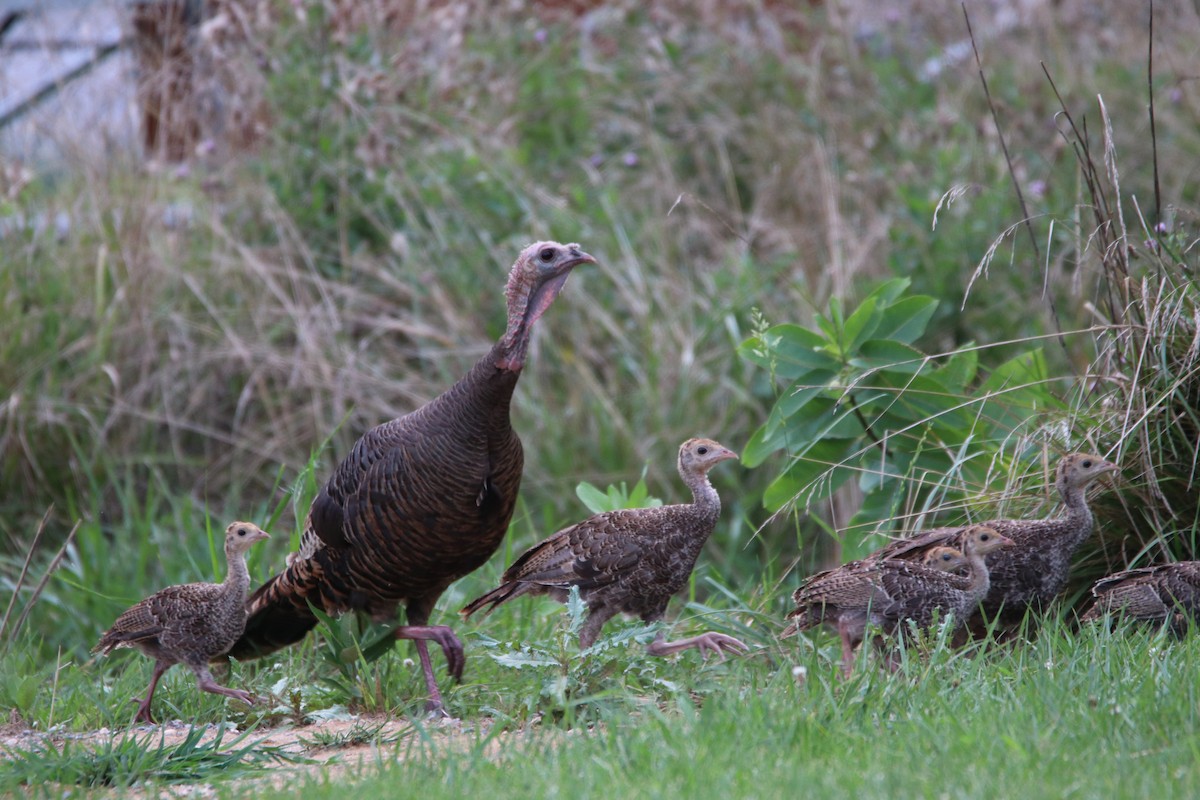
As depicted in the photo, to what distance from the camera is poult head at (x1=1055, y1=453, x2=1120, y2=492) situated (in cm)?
471

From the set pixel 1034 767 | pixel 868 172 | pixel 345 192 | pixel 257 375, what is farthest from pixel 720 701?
pixel 868 172

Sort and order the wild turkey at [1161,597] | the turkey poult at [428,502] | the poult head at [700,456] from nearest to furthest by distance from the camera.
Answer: the wild turkey at [1161,597]
the turkey poult at [428,502]
the poult head at [700,456]

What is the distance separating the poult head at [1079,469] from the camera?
15.4 ft

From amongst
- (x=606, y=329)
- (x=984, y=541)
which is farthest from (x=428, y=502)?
(x=606, y=329)

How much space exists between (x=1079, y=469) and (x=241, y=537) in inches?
117

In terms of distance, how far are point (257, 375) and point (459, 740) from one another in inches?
170

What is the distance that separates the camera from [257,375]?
802 cm

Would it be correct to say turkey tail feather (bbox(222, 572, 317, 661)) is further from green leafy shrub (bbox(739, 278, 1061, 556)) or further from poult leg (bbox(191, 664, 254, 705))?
green leafy shrub (bbox(739, 278, 1061, 556))

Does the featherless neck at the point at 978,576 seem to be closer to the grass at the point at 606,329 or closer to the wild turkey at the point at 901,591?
the wild turkey at the point at 901,591

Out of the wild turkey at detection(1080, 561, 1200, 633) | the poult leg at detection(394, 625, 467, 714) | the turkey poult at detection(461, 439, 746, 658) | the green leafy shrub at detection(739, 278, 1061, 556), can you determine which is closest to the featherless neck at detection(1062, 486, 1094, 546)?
the wild turkey at detection(1080, 561, 1200, 633)

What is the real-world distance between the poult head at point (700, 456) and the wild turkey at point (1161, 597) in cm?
141

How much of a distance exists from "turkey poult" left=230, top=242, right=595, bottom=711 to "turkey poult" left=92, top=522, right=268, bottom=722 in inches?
8.5

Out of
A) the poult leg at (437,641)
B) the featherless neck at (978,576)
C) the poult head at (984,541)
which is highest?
the poult leg at (437,641)

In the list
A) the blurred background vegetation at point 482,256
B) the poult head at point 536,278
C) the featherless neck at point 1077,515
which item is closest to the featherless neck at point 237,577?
the blurred background vegetation at point 482,256
